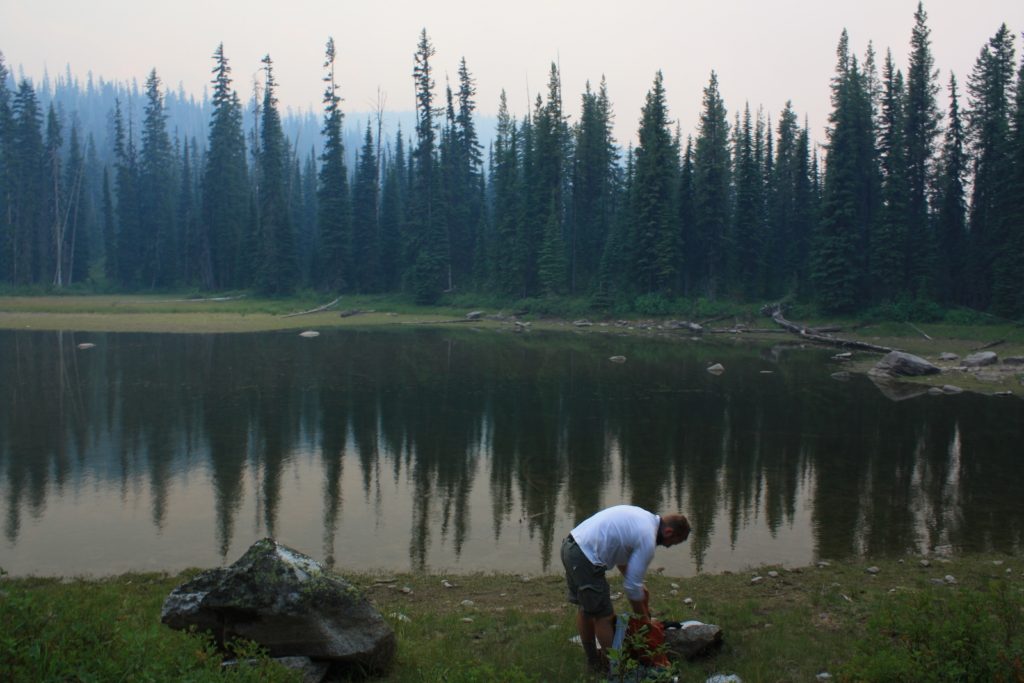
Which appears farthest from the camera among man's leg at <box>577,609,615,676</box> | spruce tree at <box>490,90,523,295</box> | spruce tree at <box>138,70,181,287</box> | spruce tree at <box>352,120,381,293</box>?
spruce tree at <box>138,70,181,287</box>

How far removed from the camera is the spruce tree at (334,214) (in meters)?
79.8

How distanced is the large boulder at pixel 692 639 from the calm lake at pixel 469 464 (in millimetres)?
4870

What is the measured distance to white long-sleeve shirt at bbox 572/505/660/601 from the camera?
7.25 metres

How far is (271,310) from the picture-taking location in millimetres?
67750

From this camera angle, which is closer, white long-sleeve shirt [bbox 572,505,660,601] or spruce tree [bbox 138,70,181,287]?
white long-sleeve shirt [bbox 572,505,660,601]

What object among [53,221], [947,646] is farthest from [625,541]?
[53,221]

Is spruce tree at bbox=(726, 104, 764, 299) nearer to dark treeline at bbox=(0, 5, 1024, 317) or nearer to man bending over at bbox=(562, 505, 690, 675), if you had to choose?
dark treeline at bbox=(0, 5, 1024, 317)

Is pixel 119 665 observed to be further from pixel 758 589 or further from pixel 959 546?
pixel 959 546

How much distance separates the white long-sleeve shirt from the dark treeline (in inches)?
2047

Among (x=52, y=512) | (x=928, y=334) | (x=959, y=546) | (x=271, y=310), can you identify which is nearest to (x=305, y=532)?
(x=52, y=512)

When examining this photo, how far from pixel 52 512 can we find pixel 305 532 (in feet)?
17.6

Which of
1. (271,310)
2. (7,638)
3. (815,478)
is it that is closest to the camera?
(7,638)

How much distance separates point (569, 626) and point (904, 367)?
1290 inches

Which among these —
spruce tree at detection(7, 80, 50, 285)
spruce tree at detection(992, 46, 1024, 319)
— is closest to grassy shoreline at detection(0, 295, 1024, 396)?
spruce tree at detection(992, 46, 1024, 319)
